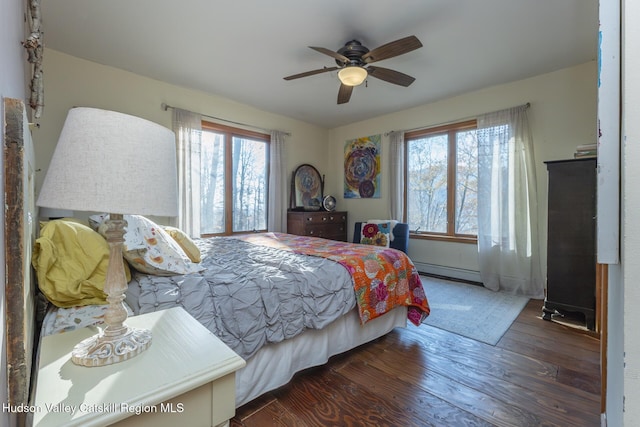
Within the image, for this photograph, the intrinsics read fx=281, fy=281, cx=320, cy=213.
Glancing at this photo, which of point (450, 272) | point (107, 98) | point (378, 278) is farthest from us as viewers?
point (450, 272)

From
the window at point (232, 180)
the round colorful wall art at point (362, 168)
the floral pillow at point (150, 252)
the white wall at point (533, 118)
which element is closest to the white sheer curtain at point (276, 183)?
the window at point (232, 180)

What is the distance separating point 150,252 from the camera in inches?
57.2

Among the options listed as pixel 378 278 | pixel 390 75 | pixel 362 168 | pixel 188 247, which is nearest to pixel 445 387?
pixel 378 278

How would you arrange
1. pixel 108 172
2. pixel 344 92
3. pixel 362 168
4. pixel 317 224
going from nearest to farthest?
pixel 108 172 < pixel 344 92 < pixel 317 224 < pixel 362 168

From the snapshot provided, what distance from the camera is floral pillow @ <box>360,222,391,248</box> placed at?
379 centimetres

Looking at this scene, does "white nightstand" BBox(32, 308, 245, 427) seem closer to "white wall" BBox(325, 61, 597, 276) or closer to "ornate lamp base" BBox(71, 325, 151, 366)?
"ornate lamp base" BBox(71, 325, 151, 366)

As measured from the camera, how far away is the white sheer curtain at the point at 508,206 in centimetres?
326

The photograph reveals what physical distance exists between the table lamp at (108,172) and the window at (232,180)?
10.7 feet

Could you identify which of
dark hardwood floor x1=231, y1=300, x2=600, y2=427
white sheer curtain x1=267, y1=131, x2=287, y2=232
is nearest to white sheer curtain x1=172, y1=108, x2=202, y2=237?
white sheer curtain x1=267, y1=131, x2=287, y2=232

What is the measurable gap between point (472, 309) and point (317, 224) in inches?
95.2

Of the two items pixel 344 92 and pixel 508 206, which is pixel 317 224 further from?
pixel 508 206

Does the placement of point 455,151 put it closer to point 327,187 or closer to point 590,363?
point 327,187

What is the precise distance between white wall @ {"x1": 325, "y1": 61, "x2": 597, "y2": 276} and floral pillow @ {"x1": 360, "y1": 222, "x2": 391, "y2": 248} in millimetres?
689

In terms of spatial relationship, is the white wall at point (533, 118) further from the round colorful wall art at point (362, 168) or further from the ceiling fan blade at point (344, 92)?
the ceiling fan blade at point (344, 92)
